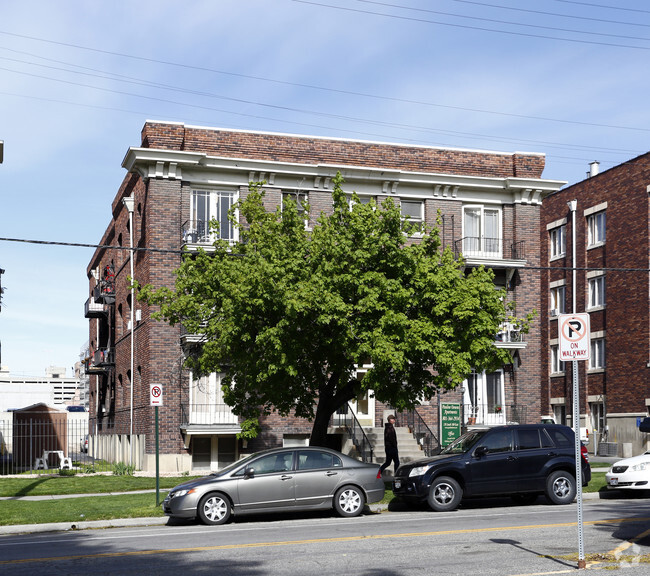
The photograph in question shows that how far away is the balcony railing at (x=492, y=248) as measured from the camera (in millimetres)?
33281

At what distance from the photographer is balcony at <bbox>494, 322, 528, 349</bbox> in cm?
3266

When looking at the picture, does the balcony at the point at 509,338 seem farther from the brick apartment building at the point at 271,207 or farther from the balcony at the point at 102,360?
the balcony at the point at 102,360

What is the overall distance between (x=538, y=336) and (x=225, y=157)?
13923 millimetres

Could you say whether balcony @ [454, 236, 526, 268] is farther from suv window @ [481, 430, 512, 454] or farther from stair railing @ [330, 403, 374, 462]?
suv window @ [481, 430, 512, 454]

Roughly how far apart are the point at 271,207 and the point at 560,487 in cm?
1603

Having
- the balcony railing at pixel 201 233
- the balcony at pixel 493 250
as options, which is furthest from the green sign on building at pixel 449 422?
the balcony railing at pixel 201 233

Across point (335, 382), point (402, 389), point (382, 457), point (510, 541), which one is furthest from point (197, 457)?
point (510, 541)

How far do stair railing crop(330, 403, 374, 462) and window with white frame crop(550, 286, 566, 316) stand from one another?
18.7m

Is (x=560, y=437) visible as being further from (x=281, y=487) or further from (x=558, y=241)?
(x=558, y=241)

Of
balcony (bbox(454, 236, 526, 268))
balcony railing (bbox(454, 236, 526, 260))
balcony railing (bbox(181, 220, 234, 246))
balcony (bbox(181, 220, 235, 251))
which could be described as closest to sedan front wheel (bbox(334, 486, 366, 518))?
balcony (bbox(181, 220, 235, 251))

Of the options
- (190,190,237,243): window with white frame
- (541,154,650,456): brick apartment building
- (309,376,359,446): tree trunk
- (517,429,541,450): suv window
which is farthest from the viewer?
(541,154,650,456): brick apartment building

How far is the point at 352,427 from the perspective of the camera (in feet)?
98.8

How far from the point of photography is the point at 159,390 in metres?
18.8

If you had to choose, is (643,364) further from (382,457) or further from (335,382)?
(335,382)
